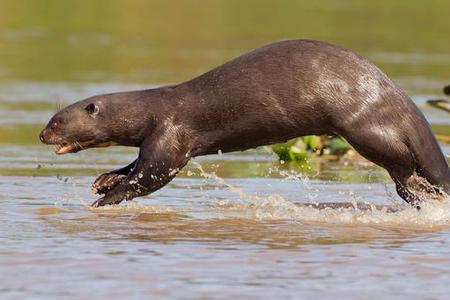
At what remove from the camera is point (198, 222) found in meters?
8.46

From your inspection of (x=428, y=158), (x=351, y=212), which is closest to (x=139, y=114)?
(x=351, y=212)

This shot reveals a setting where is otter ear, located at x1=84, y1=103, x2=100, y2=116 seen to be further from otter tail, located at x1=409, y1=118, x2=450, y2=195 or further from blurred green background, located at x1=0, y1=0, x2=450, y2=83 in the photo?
blurred green background, located at x1=0, y1=0, x2=450, y2=83

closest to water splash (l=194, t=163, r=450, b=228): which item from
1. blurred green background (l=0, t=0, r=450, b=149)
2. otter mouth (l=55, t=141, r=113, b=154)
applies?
otter mouth (l=55, t=141, r=113, b=154)

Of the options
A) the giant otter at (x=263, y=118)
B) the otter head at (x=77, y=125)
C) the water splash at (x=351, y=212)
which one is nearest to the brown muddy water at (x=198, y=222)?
the water splash at (x=351, y=212)

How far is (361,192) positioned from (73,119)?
6.99ft

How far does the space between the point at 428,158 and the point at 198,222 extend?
1477mm

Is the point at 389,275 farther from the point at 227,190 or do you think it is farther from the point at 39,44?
the point at 39,44

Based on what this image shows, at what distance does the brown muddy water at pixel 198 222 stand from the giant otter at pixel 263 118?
26cm

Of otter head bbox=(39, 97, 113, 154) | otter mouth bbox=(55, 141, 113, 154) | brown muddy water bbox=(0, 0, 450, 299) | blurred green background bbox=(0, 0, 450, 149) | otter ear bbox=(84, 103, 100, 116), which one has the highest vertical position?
blurred green background bbox=(0, 0, 450, 149)

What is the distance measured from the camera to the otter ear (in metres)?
9.30

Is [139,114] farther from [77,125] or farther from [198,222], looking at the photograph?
[198,222]

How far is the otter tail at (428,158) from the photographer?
8.77 metres

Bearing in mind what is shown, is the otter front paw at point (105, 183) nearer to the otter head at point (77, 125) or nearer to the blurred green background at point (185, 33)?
the otter head at point (77, 125)

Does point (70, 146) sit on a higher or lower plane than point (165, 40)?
lower
